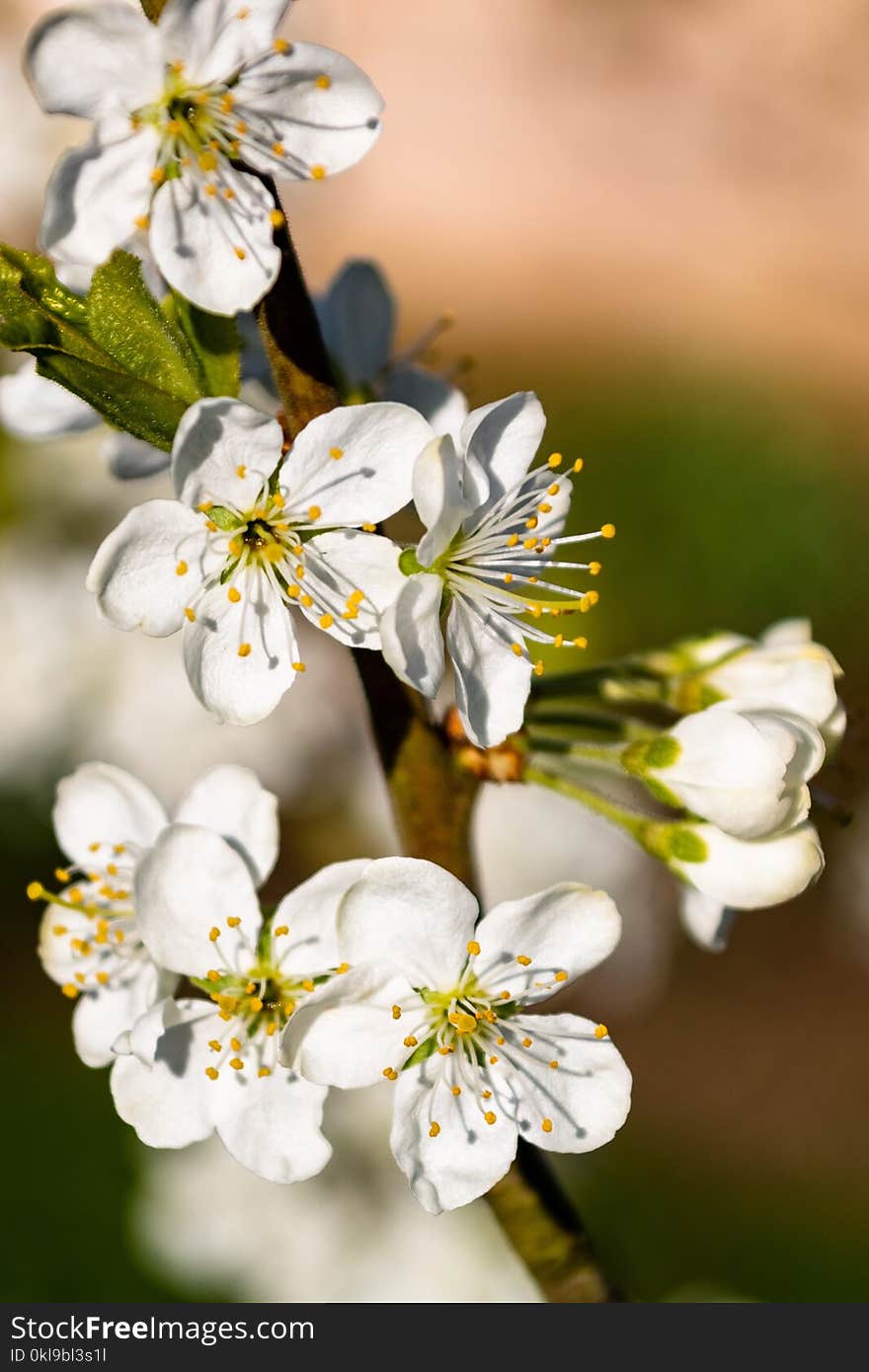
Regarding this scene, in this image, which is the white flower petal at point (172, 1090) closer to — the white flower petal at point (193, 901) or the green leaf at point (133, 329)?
the white flower petal at point (193, 901)

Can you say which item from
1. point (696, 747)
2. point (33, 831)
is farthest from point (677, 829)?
point (33, 831)

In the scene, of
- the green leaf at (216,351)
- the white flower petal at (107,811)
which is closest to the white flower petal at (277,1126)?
the white flower petal at (107,811)

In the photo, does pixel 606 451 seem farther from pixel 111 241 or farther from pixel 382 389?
pixel 111 241

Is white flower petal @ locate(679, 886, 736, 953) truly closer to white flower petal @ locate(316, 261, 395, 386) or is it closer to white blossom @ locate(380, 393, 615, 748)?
white blossom @ locate(380, 393, 615, 748)

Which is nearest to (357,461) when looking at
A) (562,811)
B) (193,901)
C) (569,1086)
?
(193,901)

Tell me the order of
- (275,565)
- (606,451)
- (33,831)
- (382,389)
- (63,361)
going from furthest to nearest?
(606,451)
(33,831)
(382,389)
(275,565)
(63,361)

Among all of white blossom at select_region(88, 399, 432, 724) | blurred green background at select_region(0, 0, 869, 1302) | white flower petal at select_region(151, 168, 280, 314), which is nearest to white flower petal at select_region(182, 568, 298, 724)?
white blossom at select_region(88, 399, 432, 724)
